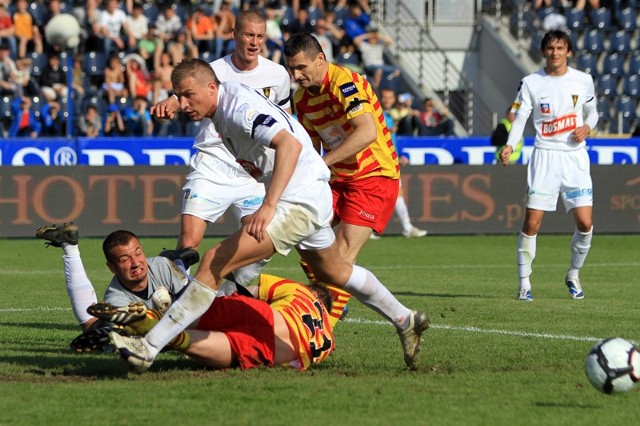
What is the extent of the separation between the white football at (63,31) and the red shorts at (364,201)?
14.3m

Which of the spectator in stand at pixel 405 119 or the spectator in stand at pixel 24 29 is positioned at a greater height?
the spectator in stand at pixel 24 29

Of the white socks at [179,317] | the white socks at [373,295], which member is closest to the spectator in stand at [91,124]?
the white socks at [373,295]

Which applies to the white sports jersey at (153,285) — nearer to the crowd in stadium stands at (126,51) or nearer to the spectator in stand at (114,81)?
the crowd in stadium stands at (126,51)

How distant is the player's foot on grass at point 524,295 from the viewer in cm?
1173

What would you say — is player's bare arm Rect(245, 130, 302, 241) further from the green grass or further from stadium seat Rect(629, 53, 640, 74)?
stadium seat Rect(629, 53, 640, 74)

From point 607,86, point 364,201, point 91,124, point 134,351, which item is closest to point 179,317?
point 134,351

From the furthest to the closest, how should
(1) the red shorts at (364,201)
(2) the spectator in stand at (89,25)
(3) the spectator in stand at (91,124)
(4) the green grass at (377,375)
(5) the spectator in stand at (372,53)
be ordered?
(5) the spectator in stand at (372,53), (2) the spectator in stand at (89,25), (3) the spectator in stand at (91,124), (1) the red shorts at (364,201), (4) the green grass at (377,375)

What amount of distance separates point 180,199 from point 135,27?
22.2 feet

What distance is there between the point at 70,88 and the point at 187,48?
421 centimetres

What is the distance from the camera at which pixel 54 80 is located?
2402 cm

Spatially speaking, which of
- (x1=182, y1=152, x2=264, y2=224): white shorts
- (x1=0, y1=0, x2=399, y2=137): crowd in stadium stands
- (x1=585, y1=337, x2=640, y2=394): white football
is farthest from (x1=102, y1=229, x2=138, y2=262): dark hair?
(x1=0, y1=0, x2=399, y2=137): crowd in stadium stands

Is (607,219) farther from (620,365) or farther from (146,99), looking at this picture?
(620,365)

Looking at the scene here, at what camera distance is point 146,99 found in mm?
23688

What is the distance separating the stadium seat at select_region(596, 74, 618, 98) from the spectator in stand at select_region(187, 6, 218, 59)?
357 inches
